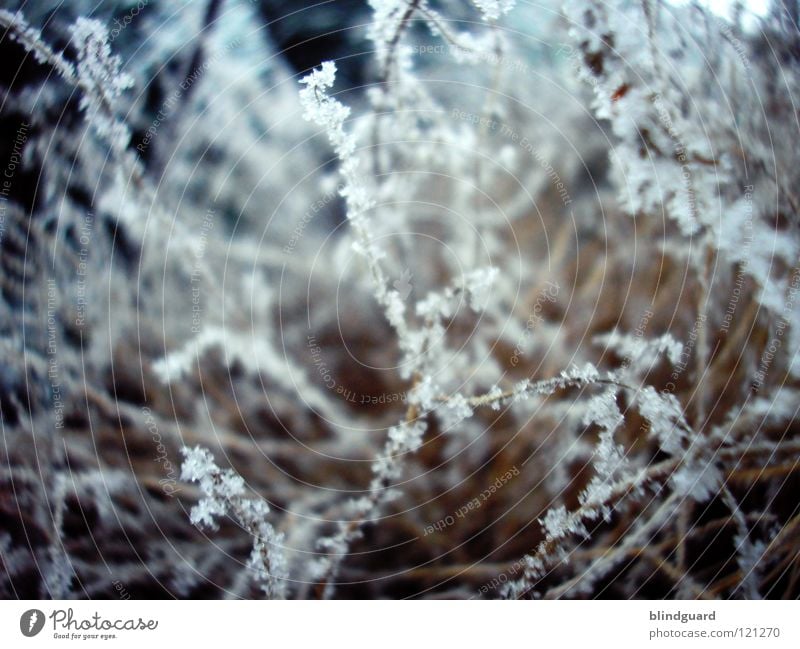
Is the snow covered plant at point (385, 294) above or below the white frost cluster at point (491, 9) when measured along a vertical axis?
below

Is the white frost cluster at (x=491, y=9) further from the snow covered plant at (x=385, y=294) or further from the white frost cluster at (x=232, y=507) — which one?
the white frost cluster at (x=232, y=507)

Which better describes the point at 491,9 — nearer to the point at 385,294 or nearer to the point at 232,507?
the point at 385,294

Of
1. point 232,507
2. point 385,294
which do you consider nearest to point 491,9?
point 385,294

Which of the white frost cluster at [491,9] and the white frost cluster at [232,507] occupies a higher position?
the white frost cluster at [491,9]

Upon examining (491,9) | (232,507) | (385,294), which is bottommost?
(232,507)

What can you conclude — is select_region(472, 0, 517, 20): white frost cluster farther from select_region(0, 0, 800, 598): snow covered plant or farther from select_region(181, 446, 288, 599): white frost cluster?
select_region(181, 446, 288, 599): white frost cluster

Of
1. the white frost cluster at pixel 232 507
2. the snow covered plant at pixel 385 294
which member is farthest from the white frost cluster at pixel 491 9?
the white frost cluster at pixel 232 507

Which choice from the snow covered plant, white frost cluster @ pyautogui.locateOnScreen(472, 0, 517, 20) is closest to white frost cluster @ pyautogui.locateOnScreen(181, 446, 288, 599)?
the snow covered plant

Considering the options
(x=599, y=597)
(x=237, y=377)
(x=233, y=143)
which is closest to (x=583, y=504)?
(x=599, y=597)
